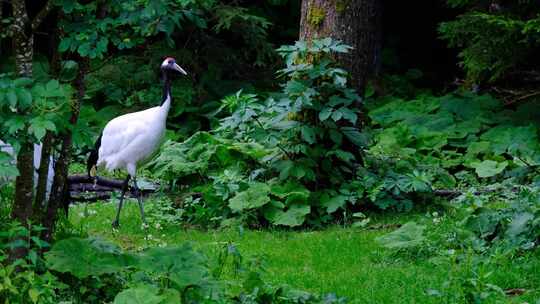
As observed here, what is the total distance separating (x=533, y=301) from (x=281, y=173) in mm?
3557

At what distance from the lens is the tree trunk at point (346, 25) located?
9258 millimetres

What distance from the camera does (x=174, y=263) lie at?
521 cm

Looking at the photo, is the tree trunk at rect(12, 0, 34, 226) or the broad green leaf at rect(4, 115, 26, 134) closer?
the broad green leaf at rect(4, 115, 26, 134)

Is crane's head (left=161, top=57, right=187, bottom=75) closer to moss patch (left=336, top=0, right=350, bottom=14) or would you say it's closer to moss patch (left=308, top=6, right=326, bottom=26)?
moss patch (left=308, top=6, right=326, bottom=26)

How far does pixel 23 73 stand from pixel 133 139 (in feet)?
13.9

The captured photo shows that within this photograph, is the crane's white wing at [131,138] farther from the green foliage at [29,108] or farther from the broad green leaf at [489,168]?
the green foliage at [29,108]

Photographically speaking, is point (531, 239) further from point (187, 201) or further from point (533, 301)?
point (187, 201)

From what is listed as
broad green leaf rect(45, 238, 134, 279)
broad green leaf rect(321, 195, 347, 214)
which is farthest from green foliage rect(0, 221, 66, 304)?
broad green leaf rect(321, 195, 347, 214)

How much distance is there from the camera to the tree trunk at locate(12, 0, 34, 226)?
5.56 meters

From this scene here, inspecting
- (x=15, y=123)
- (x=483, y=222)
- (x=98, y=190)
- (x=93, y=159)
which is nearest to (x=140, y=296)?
(x=15, y=123)

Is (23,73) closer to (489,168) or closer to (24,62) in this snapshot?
(24,62)

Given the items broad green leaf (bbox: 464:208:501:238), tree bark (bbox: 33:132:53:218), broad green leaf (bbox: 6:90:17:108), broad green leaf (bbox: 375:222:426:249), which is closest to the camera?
broad green leaf (bbox: 6:90:17:108)

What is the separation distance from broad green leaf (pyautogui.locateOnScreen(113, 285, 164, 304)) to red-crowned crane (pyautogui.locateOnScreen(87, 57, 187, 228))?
461cm

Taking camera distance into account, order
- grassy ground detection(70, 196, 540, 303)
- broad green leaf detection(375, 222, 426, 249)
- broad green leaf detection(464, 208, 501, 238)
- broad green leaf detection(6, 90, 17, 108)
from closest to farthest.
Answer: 1. broad green leaf detection(6, 90, 17, 108)
2. grassy ground detection(70, 196, 540, 303)
3. broad green leaf detection(464, 208, 501, 238)
4. broad green leaf detection(375, 222, 426, 249)
